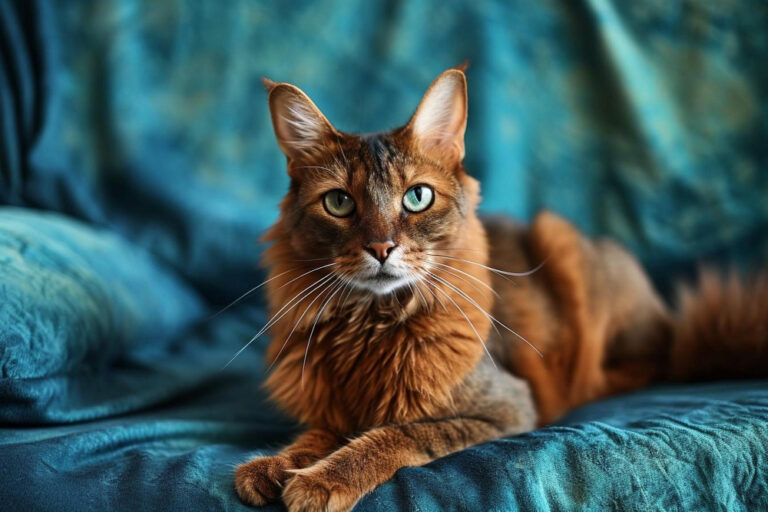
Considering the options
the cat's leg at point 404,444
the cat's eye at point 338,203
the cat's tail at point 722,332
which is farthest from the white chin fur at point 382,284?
the cat's tail at point 722,332

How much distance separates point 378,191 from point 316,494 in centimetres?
54

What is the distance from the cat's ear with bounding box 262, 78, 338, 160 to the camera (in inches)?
48.3

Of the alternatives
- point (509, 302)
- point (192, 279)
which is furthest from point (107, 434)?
point (192, 279)

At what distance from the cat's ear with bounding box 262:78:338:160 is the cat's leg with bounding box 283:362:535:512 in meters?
0.58

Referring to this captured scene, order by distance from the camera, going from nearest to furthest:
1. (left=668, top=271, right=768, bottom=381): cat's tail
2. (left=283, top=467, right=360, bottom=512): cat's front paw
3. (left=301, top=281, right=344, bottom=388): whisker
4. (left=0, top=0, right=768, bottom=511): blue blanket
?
(left=283, top=467, right=360, bottom=512): cat's front paw
(left=301, top=281, right=344, bottom=388): whisker
(left=668, top=271, right=768, bottom=381): cat's tail
(left=0, top=0, right=768, bottom=511): blue blanket

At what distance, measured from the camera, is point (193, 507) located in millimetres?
976

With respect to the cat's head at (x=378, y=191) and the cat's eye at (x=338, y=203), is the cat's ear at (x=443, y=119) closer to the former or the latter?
the cat's head at (x=378, y=191)

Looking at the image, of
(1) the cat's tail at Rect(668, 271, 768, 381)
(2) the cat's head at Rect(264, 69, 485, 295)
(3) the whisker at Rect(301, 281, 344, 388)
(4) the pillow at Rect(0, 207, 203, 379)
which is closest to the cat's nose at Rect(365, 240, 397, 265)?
(2) the cat's head at Rect(264, 69, 485, 295)

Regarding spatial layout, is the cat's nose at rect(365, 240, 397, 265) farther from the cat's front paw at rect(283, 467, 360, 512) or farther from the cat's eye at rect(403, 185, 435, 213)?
the cat's front paw at rect(283, 467, 360, 512)

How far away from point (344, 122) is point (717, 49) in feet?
3.99

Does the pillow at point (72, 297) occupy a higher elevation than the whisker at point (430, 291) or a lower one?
lower

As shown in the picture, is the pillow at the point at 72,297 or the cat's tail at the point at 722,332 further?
the cat's tail at the point at 722,332

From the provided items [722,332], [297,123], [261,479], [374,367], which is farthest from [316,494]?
[722,332]

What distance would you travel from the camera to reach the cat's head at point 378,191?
112 centimetres
